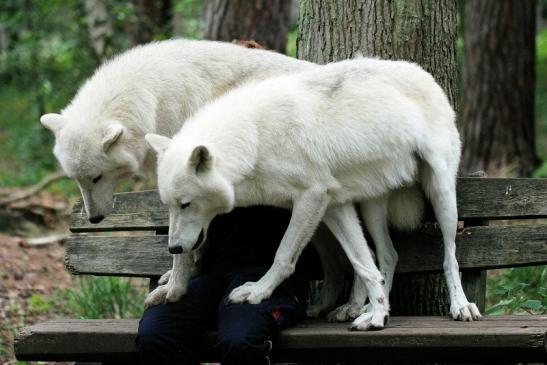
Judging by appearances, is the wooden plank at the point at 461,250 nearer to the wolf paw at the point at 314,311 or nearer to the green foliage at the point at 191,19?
the wolf paw at the point at 314,311

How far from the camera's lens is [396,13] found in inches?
201

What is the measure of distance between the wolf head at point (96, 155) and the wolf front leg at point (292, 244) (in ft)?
3.42

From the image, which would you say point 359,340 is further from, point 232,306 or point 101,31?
point 101,31

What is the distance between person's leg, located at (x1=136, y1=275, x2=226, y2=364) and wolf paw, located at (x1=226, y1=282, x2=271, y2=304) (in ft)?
0.64

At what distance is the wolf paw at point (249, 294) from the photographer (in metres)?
4.22

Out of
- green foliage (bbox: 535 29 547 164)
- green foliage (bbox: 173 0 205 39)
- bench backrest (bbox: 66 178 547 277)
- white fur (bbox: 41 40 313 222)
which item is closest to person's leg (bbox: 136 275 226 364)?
white fur (bbox: 41 40 313 222)

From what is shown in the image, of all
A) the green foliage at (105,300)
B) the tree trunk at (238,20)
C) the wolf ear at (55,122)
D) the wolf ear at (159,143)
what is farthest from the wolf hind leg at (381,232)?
the tree trunk at (238,20)

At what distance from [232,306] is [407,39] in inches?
78.3

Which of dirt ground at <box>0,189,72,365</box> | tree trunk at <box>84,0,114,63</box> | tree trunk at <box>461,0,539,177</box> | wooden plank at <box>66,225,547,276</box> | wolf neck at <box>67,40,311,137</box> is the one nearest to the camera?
wooden plank at <box>66,225,547,276</box>

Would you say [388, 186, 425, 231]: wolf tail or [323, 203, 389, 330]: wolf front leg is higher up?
[388, 186, 425, 231]: wolf tail

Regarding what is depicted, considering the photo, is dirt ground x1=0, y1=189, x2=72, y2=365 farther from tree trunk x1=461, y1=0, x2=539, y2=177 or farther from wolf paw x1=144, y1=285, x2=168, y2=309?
tree trunk x1=461, y1=0, x2=539, y2=177

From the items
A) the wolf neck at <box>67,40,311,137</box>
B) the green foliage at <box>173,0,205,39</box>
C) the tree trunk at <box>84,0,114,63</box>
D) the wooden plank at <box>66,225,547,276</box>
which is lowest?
the wooden plank at <box>66,225,547,276</box>

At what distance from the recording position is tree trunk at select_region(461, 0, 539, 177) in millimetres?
10625

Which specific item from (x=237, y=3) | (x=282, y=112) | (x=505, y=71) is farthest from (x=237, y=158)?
(x=505, y=71)
